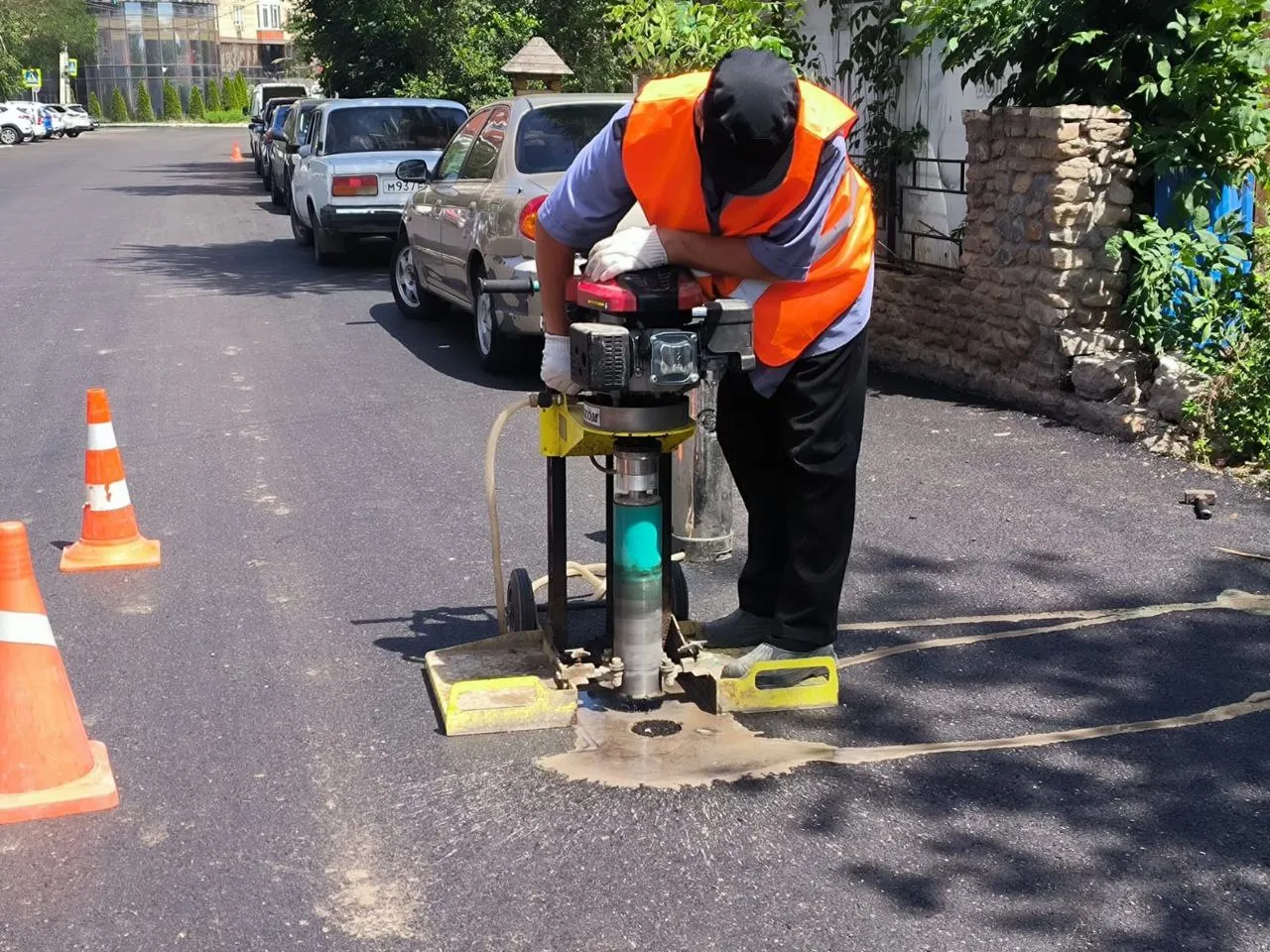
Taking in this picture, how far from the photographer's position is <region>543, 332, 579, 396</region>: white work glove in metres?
4.20

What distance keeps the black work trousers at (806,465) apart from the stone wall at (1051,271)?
395 cm

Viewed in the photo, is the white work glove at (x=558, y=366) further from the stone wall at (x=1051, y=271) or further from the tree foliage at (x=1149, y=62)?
the tree foliage at (x=1149, y=62)

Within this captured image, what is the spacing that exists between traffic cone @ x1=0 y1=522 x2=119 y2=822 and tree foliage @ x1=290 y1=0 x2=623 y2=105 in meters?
19.2

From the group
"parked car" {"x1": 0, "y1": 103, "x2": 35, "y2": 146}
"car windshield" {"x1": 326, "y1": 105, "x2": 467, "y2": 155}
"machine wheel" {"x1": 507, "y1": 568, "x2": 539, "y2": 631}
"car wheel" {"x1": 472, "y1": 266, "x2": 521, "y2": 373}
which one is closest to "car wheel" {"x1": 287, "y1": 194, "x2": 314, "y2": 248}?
"car windshield" {"x1": 326, "y1": 105, "x2": 467, "y2": 155}

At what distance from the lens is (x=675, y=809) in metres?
3.90

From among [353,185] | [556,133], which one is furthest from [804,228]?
[353,185]

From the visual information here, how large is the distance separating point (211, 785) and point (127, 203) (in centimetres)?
2402

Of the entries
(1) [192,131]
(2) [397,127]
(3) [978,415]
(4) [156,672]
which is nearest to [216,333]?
(2) [397,127]

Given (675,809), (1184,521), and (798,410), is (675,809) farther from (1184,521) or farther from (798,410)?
(1184,521)

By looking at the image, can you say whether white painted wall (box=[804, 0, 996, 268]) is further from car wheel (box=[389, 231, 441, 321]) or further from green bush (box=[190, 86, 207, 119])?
green bush (box=[190, 86, 207, 119])

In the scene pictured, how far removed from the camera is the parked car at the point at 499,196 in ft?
31.2

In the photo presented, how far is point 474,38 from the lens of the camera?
76.3 feet

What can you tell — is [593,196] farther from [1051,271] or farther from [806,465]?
[1051,271]

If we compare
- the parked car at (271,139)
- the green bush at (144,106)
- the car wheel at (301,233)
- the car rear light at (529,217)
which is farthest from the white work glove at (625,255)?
the green bush at (144,106)
